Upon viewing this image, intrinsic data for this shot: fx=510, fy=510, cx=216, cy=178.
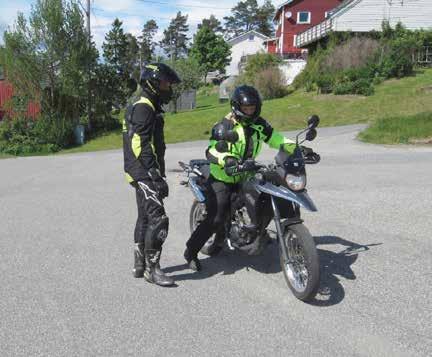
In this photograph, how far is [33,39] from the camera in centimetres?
2420

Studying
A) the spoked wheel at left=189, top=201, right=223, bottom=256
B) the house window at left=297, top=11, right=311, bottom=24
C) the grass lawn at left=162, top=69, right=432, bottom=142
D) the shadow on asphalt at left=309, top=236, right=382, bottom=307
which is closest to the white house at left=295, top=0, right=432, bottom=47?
the grass lawn at left=162, top=69, right=432, bottom=142

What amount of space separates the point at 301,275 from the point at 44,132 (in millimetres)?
21905

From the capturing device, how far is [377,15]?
36.3m

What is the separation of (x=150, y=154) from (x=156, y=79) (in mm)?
642

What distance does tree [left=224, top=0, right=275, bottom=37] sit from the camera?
101 m

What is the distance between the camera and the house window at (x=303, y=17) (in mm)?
51656

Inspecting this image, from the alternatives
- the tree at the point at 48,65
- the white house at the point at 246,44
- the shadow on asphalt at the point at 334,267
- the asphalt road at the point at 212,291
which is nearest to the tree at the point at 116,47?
the tree at the point at 48,65

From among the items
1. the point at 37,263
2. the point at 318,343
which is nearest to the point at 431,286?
the point at 318,343

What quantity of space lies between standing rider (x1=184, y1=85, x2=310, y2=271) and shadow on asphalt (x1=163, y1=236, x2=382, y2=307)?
8.5 inches

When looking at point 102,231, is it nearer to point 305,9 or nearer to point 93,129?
point 93,129

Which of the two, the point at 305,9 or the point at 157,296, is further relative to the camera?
the point at 305,9

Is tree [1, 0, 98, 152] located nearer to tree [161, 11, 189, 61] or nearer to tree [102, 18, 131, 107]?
tree [102, 18, 131, 107]

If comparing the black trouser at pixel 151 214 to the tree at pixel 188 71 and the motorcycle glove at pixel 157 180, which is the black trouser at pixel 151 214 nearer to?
the motorcycle glove at pixel 157 180

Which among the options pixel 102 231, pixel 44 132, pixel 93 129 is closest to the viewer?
pixel 102 231
